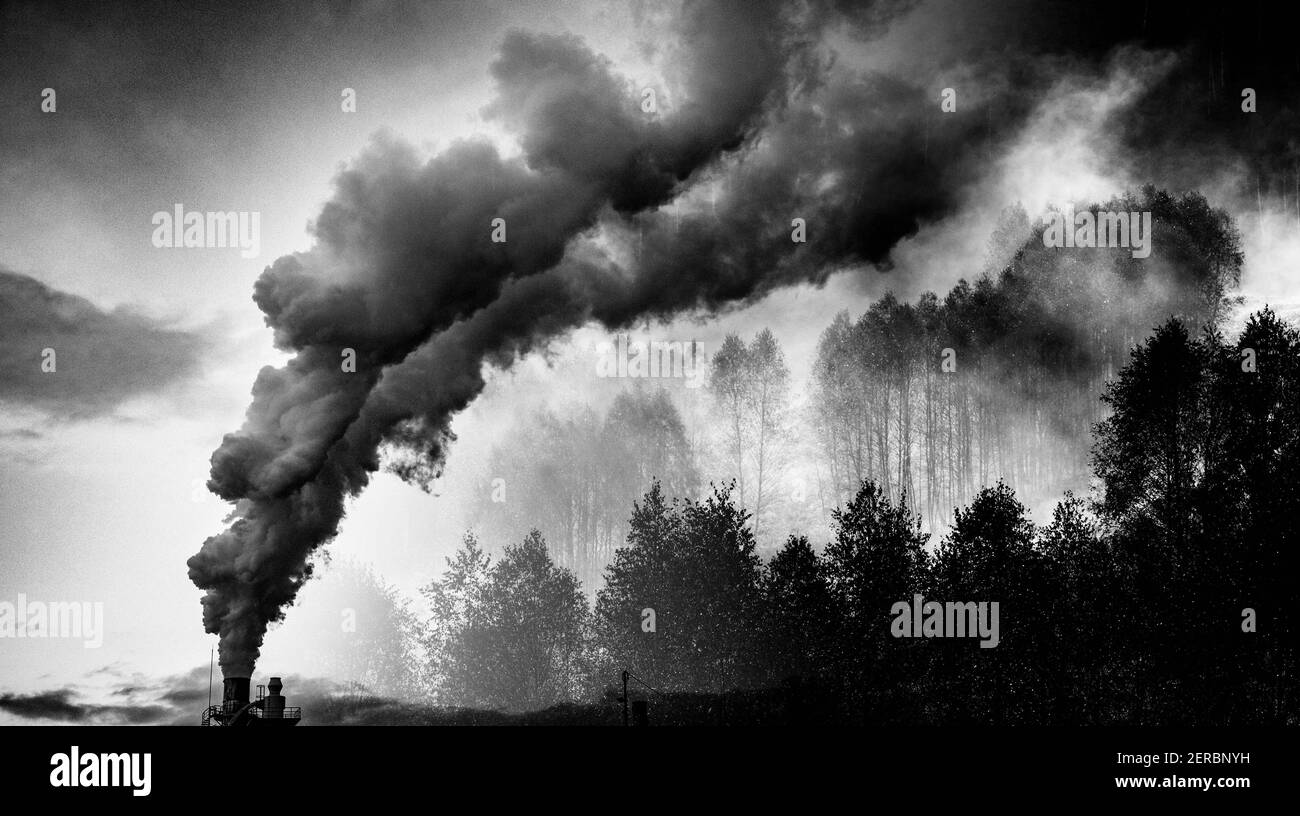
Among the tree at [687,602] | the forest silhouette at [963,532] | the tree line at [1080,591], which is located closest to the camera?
the tree line at [1080,591]

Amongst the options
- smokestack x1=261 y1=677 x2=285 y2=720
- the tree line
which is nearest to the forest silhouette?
the tree line

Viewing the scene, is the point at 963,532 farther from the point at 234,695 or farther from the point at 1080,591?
the point at 234,695

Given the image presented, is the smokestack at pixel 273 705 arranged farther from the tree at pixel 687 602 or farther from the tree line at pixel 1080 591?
the tree line at pixel 1080 591

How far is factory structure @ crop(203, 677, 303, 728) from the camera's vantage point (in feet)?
153

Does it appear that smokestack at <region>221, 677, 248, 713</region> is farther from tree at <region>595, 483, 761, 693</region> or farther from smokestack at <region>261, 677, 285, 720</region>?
tree at <region>595, 483, 761, 693</region>

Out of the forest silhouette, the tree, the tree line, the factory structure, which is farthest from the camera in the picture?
the tree

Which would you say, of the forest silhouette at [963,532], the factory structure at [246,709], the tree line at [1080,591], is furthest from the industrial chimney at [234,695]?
the tree line at [1080,591]

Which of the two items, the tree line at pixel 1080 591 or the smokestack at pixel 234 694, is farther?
the tree line at pixel 1080 591

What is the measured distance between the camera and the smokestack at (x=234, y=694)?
48000mm

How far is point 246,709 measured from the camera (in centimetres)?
4706

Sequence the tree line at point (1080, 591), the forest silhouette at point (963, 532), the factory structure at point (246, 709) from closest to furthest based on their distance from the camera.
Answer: the factory structure at point (246, 709)
the tree line at point (1080, 591)
the forest silhouette at point (963, 532)

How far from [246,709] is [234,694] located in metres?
1.88

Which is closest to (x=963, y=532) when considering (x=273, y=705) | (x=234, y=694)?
(x=273, y=705)

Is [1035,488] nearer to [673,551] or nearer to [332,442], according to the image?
[673,551]
